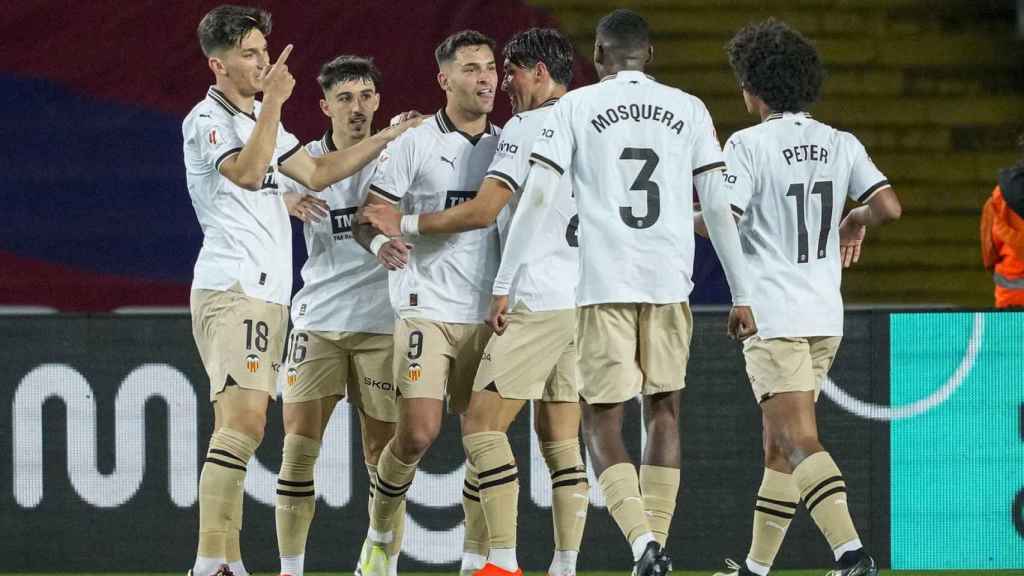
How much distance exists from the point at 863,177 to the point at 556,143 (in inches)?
49.0

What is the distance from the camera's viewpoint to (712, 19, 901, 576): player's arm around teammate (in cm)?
582

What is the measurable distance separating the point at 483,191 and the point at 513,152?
17 cm

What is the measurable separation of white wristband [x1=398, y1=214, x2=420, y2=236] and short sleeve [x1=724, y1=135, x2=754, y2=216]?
1115 mm

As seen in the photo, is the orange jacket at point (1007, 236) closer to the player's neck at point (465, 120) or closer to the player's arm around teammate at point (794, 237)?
the player's arm around teammate at point (794, 237)

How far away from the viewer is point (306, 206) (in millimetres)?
6320

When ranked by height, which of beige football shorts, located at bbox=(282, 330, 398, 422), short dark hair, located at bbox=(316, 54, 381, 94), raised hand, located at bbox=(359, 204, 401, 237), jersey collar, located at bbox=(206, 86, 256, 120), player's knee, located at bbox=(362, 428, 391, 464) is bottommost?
player's knee, located at bbox=(362, 428, 391, 464)

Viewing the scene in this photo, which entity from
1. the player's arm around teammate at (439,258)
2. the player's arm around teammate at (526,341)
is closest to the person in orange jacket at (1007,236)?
the player's arm around teammate at (526,341)

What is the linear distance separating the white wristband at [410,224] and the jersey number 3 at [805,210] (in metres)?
1.33

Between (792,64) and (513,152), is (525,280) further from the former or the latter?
(792,64)

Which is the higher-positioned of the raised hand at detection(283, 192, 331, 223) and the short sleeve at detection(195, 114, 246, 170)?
the short sleeve at detection(195, 114, 246, 170)

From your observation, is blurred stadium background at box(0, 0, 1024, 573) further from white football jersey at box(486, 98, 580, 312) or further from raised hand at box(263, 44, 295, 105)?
raised hand at box(263, 44, 295, 105)

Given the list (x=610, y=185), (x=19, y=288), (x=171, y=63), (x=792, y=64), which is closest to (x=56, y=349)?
(x=19, y=288)

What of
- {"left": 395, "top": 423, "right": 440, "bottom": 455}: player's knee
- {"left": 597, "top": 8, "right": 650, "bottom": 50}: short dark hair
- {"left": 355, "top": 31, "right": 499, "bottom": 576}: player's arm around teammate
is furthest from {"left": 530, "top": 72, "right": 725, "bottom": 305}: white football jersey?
{"left": 395, "top": 423, "right": 440, "bottom": 455}: player's knee

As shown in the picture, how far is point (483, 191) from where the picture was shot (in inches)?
227
